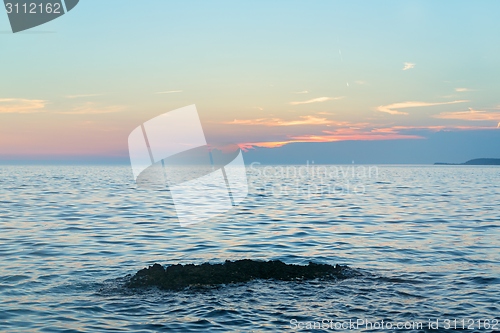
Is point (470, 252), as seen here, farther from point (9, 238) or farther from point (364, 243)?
point (9, 238)

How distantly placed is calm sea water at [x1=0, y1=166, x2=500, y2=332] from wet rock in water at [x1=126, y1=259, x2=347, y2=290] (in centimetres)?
53

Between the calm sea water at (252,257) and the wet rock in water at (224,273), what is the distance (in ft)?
1.74

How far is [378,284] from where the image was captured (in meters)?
13.6

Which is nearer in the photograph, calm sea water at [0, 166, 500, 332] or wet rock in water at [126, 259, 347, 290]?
calm sea water at [0, 166, 500, 332]

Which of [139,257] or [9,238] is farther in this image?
[9,238]

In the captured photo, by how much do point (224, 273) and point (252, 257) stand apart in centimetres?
392

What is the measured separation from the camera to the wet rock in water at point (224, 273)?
1325 cm

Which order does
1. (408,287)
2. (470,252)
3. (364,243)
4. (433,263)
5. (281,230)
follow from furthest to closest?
(281,230) → (364,243) → (470,252) → (433,263) → (408,287)

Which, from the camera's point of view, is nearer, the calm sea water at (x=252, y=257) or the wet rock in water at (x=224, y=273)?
the calm sea water at (x=252, y=257)

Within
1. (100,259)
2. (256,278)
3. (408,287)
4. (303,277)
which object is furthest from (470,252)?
(100,259)

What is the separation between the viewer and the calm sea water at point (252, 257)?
35.2 feet

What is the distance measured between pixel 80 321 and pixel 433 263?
1178 centimetres

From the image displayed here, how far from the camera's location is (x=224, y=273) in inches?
550

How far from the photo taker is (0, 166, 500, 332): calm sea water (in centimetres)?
1074
